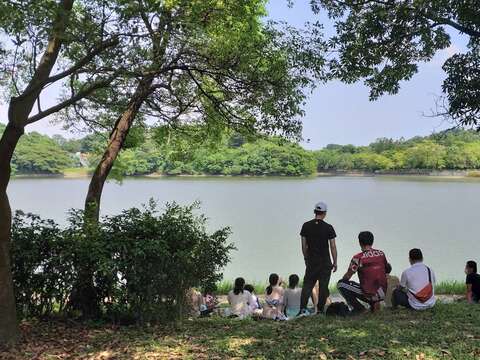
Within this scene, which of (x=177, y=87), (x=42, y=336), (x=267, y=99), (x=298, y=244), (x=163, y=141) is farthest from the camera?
(x=298, y=244)

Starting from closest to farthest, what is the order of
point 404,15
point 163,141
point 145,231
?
A: 1. point 145,231
2. point 404,15
3. point 163,141

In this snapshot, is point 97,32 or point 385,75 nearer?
point 97,32

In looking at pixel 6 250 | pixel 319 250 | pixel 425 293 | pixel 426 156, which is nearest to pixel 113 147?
pixel 6 250

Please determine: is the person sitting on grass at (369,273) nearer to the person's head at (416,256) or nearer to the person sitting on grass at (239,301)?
the person's head at (416,256)

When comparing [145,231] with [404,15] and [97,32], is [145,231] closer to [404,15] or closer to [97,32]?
[97,32]

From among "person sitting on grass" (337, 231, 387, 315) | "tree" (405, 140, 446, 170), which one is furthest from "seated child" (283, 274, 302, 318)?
"tree" (405, 140, 446, 170)

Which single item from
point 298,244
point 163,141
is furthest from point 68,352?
point 298,244

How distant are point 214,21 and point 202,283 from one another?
3.11m

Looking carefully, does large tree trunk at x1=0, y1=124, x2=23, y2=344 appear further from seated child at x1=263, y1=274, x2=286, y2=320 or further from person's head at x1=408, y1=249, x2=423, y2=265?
person's head at x1=408, y1=249, x2=423, y2=265

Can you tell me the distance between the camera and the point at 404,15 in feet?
19.3

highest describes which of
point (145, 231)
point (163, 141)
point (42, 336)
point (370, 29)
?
point (370, 29)

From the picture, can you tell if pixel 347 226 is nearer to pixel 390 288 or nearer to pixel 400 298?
pixel 390 288

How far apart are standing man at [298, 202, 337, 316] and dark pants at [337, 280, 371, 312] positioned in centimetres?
30

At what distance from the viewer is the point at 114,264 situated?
188 inches
